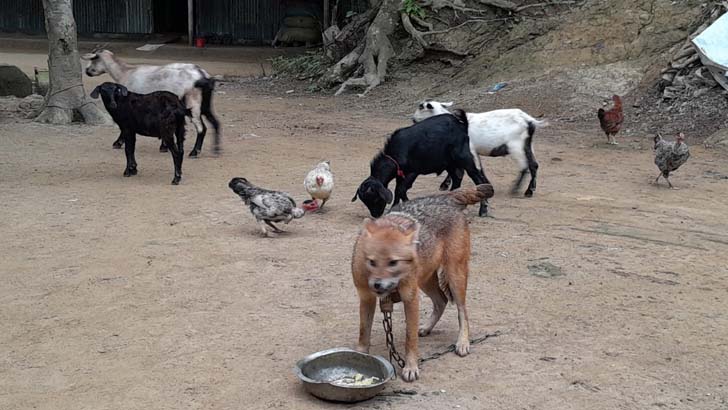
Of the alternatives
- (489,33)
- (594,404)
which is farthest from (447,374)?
(489,33)

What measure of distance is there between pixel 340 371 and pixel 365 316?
1.10ft

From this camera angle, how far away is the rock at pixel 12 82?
16641 millimetres

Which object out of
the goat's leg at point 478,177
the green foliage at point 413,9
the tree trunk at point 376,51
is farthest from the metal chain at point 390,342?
the green foliage at point 413,9

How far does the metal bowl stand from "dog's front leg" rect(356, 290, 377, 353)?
14 cm

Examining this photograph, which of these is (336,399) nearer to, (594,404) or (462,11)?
(594,404)

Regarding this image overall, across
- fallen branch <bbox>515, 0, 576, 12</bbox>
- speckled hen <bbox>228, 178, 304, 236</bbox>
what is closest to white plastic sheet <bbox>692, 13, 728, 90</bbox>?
fallen branch <bbox>515, 0, 576, 12</bbox>

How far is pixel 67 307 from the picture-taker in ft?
17.9

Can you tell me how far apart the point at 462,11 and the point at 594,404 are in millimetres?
15594

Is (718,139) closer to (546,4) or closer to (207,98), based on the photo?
(546,4)

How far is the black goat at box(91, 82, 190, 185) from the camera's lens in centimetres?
959

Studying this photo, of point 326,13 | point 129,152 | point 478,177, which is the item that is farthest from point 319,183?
point 326,13

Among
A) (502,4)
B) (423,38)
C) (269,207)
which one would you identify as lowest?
(269,207)

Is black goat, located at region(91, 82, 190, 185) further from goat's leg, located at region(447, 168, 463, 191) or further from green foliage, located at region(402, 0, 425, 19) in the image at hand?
green foliage, located at region(402, 0, 425, 19)

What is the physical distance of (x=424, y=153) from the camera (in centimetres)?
812
